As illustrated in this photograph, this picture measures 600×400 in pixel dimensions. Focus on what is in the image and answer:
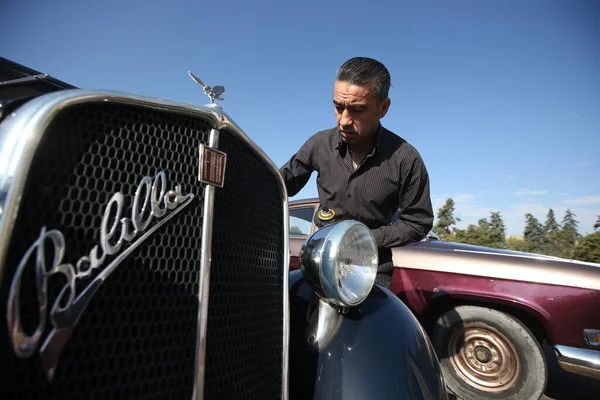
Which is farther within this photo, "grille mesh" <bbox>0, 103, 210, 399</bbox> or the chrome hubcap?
the chrome hubcap

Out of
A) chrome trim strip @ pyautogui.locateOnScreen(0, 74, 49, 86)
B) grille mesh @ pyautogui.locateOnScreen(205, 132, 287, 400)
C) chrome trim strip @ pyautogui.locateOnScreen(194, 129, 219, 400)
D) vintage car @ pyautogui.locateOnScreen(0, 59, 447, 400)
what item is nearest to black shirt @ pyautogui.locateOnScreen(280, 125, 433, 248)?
vintage car @ pyautogui.locateOnScreen(0, 59, 447, 400)

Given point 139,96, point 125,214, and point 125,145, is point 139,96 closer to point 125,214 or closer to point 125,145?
point 125,145

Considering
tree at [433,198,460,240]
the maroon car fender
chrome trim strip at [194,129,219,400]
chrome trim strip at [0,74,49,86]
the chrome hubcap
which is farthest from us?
tree at [433,198,460,240]

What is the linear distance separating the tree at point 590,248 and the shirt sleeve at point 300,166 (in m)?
11.1

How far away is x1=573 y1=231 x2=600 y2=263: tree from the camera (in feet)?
31.6

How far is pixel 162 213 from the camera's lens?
2.68 ft

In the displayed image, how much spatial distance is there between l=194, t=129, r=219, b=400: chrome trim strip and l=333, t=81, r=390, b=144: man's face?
106 centimetres

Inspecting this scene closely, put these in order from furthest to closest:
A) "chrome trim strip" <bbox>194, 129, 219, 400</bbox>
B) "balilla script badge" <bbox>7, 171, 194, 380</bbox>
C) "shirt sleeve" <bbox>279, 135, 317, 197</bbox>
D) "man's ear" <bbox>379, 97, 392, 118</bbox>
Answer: "shirt sleeve" <bbox>279, 135, 317, 197</bbox> → "man's ear" <bbox>379, 97, 392, 118</bbox> → "chrome trim strip" <bbox>194, 129, 219, 400</bbox> → "balilla script badge" <bbox>7, 171, 194, 380</bbox>

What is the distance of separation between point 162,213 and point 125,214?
82mm

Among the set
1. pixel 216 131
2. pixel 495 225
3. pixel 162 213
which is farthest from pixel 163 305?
pixel 495 225

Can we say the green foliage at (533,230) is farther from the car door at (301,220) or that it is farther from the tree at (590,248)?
the car door at (301,220)

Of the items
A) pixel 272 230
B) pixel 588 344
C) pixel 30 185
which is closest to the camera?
pixel 30 185

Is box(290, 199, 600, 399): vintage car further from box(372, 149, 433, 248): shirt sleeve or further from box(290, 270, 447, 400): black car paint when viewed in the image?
box(290, 270, 447, 400): black car paint

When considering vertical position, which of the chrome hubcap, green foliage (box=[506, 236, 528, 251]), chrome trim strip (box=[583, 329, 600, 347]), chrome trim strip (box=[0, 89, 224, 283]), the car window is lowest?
the chrome hubcap
